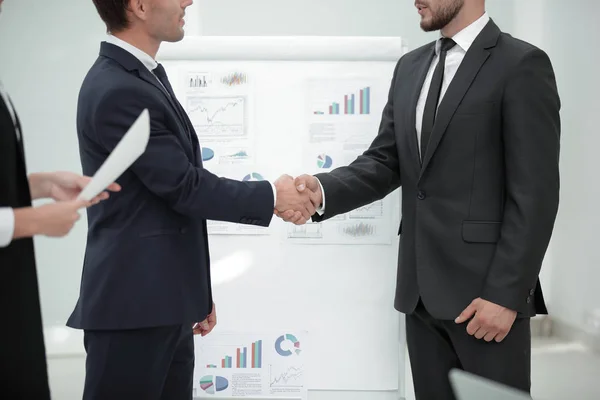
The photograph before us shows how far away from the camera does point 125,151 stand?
986 mm

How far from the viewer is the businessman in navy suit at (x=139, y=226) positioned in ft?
4.68

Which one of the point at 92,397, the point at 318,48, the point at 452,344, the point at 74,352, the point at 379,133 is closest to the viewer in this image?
the point at 92,397

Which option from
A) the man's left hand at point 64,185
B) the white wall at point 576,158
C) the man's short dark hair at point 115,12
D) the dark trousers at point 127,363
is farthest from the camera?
the white wall at point 576,158

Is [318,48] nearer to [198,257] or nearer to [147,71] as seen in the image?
[147,71]

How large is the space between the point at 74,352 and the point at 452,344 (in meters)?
1.96

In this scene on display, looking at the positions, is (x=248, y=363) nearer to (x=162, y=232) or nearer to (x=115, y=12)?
(x=162, y=232)

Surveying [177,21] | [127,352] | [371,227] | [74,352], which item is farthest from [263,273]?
[74,352]

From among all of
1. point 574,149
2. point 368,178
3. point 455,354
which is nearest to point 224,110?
point 368,178

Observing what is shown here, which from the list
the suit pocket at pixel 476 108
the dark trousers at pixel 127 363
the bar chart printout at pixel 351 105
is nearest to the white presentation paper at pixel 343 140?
the bar chart printout at pixel 351 105

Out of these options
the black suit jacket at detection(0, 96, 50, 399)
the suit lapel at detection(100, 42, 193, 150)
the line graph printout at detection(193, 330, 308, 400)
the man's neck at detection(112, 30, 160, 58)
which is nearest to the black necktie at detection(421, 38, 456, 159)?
the suit lapel at detection(100, 42, 193, 150)

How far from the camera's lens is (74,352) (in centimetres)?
289

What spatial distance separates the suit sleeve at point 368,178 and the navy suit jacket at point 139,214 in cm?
53

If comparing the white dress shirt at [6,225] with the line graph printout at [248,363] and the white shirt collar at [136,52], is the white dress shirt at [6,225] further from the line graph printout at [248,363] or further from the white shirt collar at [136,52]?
the line graph printout at [248,363]

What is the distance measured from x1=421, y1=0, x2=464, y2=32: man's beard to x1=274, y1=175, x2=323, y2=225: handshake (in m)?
0.62
